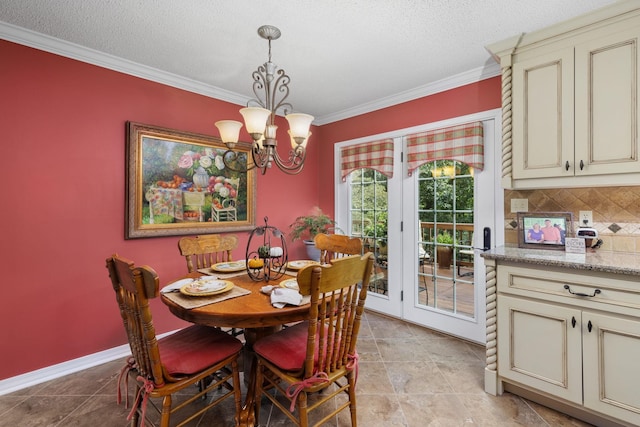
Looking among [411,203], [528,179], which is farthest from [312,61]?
[528,179]

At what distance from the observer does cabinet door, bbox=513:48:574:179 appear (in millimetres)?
1937

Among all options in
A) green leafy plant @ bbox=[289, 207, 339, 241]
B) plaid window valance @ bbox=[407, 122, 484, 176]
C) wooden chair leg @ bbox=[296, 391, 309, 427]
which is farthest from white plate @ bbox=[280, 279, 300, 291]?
plaid window valance @ bbox=[407, 122, 484, 176]

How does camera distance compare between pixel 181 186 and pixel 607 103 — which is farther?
pixel 181 186

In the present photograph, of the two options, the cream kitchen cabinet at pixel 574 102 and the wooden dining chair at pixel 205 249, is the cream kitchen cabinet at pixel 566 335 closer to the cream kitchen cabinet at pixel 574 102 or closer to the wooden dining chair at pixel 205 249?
the cream kitchen cabinet at pixel 574 102

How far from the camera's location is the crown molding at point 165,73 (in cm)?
Result: 213

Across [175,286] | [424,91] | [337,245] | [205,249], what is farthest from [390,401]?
[424,91]

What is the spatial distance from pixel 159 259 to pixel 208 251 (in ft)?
2.02

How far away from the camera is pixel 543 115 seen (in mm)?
2018

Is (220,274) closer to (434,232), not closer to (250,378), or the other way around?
(250,378)

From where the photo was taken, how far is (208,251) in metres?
2.54

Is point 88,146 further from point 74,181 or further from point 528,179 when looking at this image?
point 528,179

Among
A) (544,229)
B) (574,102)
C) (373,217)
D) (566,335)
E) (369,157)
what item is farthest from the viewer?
(373,217)

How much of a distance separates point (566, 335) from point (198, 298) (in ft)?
7.00

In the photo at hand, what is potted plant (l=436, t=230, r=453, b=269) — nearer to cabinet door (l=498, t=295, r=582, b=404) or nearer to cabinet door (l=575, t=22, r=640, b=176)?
cabinet door (l=498, t=295, r=582, b=404)
